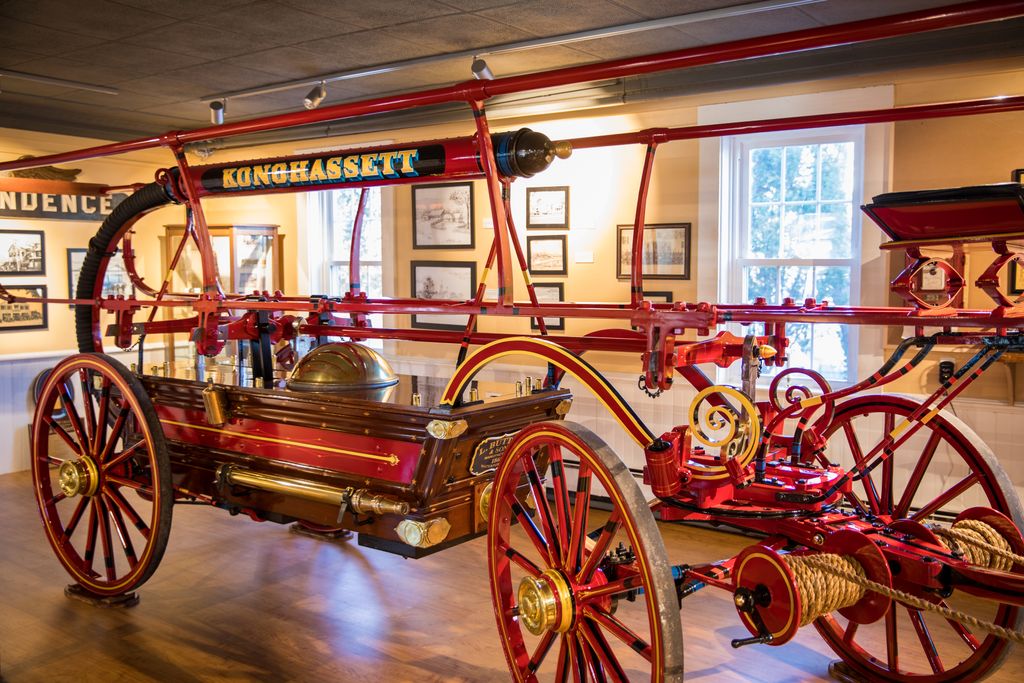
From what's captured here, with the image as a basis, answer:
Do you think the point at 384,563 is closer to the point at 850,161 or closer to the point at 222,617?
the point at 222,617

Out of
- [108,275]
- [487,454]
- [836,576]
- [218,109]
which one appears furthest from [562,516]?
[108,275]

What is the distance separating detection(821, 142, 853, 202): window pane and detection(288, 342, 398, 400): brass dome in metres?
3.05

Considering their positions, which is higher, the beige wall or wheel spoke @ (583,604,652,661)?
the beige wall

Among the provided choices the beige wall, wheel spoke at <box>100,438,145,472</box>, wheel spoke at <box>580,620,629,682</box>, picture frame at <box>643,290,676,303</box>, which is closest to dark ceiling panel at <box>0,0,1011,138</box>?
the beige wall

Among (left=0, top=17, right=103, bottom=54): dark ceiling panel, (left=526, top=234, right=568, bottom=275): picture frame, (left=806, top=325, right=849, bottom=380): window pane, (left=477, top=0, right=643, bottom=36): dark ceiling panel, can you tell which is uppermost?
(left=0, top=17, right=103, bottom=54): dark ceiling panel

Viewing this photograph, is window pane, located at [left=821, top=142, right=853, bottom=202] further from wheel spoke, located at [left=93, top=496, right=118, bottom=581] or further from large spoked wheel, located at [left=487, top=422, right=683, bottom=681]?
wheel spoke, located at [left=93, top=496, right=118, bottom=581]

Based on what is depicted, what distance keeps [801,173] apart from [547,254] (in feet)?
5.97

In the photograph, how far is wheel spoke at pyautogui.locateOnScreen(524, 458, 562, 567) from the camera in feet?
8.83

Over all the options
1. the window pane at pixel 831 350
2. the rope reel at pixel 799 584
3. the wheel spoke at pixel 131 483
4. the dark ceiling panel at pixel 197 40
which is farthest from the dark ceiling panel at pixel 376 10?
the rope reel at pixel 799 584

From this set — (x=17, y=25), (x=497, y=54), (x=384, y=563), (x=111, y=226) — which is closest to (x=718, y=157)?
(x=497, y=54)

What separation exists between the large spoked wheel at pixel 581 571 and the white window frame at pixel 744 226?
122 inches

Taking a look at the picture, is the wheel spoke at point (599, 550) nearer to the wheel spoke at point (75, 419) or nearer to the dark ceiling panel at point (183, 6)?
the wheel spoke at point (75, 419)

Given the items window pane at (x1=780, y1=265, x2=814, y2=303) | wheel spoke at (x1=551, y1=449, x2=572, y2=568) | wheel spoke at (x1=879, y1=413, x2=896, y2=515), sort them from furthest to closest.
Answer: window pane at (x1=780, y1=265, x2=814, y2=303) → wheel spoke at (x1=879, y1=413, x2=896, y2=515) → wheel spoke at (x1=551, y1=449, x2=572, y2=568)

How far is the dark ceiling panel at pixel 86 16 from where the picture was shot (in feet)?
14.5
